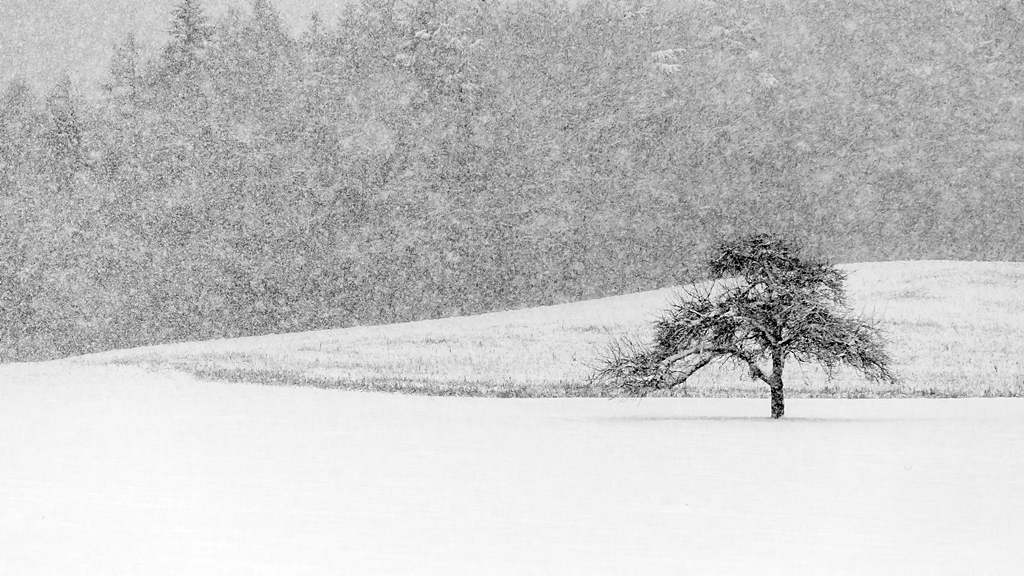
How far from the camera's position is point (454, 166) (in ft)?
168

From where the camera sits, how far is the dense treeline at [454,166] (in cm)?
5100

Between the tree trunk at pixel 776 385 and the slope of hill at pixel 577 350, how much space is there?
5.44 meters

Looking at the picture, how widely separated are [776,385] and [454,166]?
34805mm

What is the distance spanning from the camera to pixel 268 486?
10.9 m

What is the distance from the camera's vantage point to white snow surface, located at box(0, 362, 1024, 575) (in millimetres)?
7902

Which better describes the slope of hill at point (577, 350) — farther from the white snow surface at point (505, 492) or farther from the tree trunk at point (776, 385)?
the tree trunk at point (776, 385)

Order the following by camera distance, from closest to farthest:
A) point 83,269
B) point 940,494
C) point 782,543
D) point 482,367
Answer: point 782,543 → point 940,494 → point 482,367 → point 83,269

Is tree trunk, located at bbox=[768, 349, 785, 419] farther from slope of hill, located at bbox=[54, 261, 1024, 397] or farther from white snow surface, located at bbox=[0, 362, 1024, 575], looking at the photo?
slope of hill, located at bbox=[54, 261, 1024, 397]

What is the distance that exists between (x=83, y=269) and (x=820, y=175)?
33.8m

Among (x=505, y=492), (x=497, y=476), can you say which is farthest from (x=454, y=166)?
(x=505, y=492)

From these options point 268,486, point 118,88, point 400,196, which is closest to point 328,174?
point 400,196

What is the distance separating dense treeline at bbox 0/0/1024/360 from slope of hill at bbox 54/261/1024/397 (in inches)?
542

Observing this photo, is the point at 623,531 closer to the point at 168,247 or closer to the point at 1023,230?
the point at 168,247

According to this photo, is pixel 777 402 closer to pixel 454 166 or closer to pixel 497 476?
pixel 497 476
